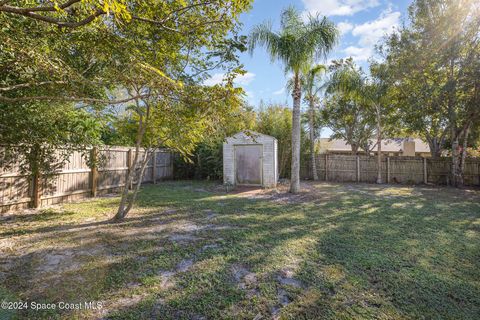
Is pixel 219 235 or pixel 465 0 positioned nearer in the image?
pixel 219 235

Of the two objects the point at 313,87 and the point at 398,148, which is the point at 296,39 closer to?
the point at 313,87

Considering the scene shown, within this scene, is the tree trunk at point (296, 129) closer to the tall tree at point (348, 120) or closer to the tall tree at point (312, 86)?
the tall tree at point (312, 86)

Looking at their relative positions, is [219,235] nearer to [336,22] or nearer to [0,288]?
[0,288]

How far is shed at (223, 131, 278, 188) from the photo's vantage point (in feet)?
31.1

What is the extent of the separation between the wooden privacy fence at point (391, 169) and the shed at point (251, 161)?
4197mm

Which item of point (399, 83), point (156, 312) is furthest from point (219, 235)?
point (399, 83)

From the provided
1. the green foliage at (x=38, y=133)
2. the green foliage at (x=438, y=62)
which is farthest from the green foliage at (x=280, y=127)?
the green foliage at (x=38, y=133)

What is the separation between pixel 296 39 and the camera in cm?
758

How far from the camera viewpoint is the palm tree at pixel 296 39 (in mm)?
7547

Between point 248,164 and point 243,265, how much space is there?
23.5 feet

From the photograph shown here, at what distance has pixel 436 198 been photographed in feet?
24.6

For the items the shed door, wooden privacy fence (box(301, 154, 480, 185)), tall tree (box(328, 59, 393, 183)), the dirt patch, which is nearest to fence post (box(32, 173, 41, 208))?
the dirt patch

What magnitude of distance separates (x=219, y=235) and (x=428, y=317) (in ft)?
8.71

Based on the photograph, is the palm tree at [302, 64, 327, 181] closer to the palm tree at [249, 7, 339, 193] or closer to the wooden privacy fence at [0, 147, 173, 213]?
the palm tree at [249, 7, 339, 193]
